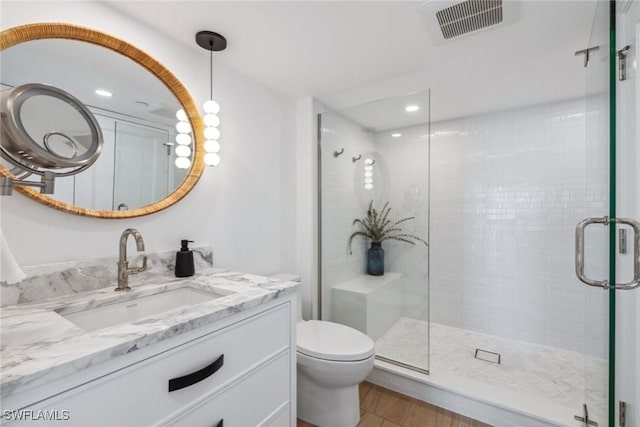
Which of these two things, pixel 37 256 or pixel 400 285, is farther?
pixel 400 285

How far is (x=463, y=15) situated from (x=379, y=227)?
60.0 inches

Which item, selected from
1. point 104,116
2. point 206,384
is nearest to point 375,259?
point 206,384

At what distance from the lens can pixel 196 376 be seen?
2.87 ft

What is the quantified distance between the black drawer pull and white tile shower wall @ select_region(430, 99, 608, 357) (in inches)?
99.1

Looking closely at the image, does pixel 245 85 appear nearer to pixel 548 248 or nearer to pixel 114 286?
pixel 114 286

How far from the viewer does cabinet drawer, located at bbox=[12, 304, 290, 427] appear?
0.66 m

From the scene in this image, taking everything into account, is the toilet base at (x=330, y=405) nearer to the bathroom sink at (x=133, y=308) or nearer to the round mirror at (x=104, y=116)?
the bathroom sink at (x=133, y=308)

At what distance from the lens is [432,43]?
1.60 metres

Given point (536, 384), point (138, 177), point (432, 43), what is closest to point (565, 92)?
point (432, 43)

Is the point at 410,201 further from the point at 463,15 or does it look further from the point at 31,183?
the point at 31,183

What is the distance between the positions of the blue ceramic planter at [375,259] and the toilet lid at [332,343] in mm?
727

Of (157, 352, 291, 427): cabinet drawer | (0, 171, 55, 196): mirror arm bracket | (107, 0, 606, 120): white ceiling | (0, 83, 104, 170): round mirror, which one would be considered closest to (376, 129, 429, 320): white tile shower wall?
(107, 0, 606, 120): white ceiling

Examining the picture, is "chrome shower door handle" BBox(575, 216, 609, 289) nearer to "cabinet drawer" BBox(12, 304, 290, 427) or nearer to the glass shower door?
the glass shower door

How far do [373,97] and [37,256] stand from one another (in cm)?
223
